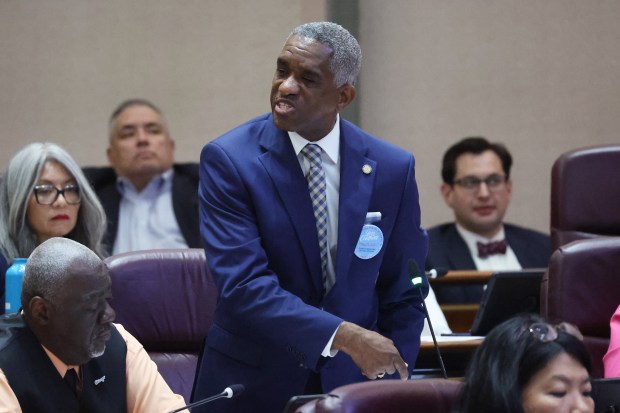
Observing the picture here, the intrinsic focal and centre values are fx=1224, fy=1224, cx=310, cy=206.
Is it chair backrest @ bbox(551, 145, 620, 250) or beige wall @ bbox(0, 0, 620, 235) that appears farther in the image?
beige wall @ bbox(0, 0, 620, 235)

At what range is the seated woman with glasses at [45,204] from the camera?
389cm

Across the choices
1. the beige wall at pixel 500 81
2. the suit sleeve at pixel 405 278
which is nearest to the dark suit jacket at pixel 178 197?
the beige wall at pixel 500 81

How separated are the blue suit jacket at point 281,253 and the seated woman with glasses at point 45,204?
1.13 meters

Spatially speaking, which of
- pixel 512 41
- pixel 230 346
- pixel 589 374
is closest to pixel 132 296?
pixel 230 346

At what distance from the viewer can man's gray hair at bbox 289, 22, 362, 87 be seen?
113 inches

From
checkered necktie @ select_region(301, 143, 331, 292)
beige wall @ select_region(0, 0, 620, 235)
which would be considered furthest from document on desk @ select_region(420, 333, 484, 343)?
beige wall @ select_region(0, 0, 620, 235)

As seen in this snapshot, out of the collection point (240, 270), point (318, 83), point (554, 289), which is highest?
point (318, 83)

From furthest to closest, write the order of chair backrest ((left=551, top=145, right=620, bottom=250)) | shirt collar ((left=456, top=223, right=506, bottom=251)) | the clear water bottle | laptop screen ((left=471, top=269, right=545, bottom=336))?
1. shirt collar ((left=456, top=223, right=506, bottom=251))
2. chair backrest ((left=551, top=145, right=620, bottom=250))
3. laptop screen ((left=471, top=269, right=545, bottom=336))
4. the clear water bottle

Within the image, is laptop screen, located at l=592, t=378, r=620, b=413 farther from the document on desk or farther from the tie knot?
the document on desk

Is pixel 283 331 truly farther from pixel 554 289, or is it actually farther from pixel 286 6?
pixel 286 6

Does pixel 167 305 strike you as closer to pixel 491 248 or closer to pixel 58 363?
pixel 58 363

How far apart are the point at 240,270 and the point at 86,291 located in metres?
Answer: 0.34

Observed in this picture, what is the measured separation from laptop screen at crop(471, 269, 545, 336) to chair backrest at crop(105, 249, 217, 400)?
901 mm

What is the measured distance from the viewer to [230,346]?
2.86 metres
